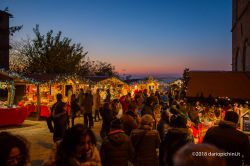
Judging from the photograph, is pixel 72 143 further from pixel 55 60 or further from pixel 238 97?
pixel 55 60

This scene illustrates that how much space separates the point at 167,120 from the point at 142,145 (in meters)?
1.81

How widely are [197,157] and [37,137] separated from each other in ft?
36.4

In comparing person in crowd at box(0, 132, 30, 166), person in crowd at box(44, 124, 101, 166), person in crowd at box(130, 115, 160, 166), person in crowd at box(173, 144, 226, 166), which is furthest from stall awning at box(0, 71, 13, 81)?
person in crowd at box(173, 144, 226, 166)

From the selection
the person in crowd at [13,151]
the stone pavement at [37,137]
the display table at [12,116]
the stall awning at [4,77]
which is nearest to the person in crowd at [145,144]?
the person in crowd at [13,151]

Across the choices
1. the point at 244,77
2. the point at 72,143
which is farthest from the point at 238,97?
the point at 72,143

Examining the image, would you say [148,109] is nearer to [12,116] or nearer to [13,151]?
[13,151]

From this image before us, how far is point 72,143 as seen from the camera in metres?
3.39

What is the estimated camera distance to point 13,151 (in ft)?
8.79

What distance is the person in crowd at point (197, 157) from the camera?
6.02 feet

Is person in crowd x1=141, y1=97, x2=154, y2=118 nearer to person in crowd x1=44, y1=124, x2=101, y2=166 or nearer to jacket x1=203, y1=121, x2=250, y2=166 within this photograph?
jacket x1=203, y1=121, x2=250, y2=166

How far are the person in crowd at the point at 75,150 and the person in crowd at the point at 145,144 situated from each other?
5.98ft

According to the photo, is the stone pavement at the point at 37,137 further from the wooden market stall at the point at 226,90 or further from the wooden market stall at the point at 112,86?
the wooden market stall at the point at 112,86

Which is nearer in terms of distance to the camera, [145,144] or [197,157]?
[197,157]

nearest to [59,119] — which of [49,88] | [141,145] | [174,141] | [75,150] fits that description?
[141,145]
